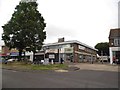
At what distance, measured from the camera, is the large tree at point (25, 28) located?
36.5 metres

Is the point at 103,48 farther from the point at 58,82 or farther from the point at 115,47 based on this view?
the point at 58,82

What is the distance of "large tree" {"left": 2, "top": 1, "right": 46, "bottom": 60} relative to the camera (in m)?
36.5

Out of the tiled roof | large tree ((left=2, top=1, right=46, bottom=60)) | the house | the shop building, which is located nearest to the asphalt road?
large tree ((left=2, top=1, right=46, bottom=60))

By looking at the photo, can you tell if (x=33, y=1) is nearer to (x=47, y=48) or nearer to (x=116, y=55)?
(x=116, y=55)

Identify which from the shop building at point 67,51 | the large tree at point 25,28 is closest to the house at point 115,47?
the large tree at point 25,28

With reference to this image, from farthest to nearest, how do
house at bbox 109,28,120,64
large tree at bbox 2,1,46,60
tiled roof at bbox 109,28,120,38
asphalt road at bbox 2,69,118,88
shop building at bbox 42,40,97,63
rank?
shop building at bbox 42,40,97,63, tiled roof at bbox 109,28,120,38, house at bbox 109,28,120,64, large tree at bbox 2,1,46,60, asphalt road at bbox 2,69,118,88

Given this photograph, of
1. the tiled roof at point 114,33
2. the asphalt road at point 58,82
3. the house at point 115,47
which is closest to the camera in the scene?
the asphalt road at point 58,82

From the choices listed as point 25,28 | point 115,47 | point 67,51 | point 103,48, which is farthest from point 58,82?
point 103,48

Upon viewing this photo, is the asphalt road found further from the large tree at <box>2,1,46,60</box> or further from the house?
the house

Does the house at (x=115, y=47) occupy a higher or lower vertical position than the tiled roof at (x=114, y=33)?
lower

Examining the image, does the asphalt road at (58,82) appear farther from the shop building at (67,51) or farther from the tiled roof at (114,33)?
the shop building at (67,51)

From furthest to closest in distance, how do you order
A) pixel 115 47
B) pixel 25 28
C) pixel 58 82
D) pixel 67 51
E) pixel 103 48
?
pixel 103 48 < pixel 67 51 < pixel 115 47 < pixel 25 28 < pixel 58 82

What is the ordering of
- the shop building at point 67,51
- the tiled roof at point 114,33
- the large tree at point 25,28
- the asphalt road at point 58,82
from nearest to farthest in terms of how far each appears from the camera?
the asphalt road at point 58,82 < the large tree at point 25,28 < the tiled roof at point 114,33 < the shop building at point 67,51

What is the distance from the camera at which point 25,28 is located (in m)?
36.4
